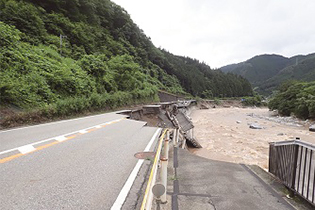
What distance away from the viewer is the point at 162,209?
2.85 meters

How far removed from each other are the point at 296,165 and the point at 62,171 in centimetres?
469

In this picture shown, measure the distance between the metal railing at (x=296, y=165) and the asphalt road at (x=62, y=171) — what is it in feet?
10.9

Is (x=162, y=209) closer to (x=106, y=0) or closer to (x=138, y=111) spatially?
(x=138, y=111)

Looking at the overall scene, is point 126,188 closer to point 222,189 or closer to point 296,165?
point 222,189

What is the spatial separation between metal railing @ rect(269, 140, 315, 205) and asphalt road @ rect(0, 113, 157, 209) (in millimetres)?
3319

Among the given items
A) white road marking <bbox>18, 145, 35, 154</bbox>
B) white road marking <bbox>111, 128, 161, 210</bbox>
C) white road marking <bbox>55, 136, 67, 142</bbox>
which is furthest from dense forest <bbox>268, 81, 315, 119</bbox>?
white road marking <bbox>18, 145, 35, 154</bbox>

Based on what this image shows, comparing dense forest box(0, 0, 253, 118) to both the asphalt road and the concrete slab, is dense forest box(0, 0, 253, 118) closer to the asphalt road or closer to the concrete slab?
the asphalt road

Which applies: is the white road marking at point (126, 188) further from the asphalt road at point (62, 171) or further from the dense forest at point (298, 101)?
the dense forest at point (298, 101)

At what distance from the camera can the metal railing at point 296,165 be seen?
3223 mm

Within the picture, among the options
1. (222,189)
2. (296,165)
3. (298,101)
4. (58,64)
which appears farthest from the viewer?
(298,101)

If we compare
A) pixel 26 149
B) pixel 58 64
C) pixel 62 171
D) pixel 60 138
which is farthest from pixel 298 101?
pixel 26 149

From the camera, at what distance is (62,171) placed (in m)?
3.65

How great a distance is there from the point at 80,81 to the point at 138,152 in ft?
37.7

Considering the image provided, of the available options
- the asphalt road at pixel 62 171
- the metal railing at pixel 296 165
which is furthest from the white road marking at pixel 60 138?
the metal railing at pixel 296 165
